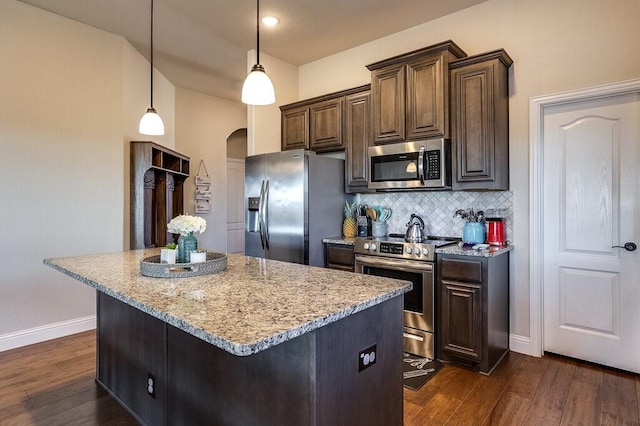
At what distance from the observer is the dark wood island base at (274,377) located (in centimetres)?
120

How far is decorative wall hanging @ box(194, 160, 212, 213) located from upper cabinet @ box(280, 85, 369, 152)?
2021mm

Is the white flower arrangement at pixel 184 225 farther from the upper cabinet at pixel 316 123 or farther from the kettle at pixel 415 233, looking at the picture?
the upper cabinet at pixel 316 123

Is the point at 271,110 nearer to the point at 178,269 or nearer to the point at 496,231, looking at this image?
the point at 496,231

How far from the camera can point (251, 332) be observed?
99 centimetres

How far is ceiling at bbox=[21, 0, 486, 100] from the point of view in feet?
10.6

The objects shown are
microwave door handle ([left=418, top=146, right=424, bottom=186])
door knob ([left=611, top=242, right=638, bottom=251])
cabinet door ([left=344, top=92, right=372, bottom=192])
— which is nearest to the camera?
door knob ([left=611, top=242, right=638, bottom=251])

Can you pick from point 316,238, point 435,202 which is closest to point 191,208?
point 316,238

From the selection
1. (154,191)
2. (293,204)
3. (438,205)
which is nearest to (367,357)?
(293,204)

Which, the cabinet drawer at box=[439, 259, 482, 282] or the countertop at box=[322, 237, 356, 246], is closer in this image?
the cabinet drawer at box=[439, 259, 482, 282]

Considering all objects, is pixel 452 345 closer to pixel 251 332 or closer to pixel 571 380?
pixel 571 380

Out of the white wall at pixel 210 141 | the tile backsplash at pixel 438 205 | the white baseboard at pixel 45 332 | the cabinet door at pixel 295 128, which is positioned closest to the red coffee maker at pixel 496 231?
the tile backsplash at pixel 438 205

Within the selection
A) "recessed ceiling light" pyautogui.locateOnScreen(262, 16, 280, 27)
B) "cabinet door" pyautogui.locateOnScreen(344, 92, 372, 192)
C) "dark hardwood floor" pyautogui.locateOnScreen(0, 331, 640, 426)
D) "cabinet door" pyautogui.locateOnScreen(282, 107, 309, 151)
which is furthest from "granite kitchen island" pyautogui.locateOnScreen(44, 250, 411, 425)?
"recessed ceiling light" pyautogui.locateOnScreen(262, 16, 280, 27)

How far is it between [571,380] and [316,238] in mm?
2244

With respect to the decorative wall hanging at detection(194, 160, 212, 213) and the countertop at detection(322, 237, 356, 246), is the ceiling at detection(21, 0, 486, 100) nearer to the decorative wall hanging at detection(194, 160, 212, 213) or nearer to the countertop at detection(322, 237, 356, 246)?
the decorative wall hanging at detection(194, 160, 212, 213)
